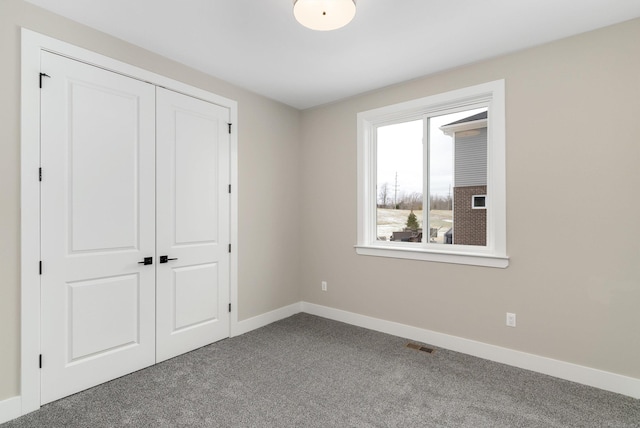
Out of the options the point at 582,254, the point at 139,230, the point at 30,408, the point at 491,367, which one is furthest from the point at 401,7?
the point at 30,408

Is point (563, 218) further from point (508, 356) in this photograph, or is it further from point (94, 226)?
point (94, 226)

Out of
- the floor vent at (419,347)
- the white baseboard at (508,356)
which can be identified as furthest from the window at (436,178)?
the floor vent at (419,347)

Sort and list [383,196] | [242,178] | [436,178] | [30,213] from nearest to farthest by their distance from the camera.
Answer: [30,213], [436,178], [242,178], [383,196]

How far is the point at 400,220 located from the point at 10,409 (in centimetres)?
346

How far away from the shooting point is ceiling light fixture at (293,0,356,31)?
6.33 feet

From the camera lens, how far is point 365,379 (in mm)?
2537

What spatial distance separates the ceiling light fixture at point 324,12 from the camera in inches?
76.0

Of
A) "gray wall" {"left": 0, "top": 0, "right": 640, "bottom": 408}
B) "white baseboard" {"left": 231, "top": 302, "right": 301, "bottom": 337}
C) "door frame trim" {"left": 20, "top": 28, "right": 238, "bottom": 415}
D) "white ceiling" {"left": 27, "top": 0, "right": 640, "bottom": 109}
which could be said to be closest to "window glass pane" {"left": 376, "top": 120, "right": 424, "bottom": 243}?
"gray wall" {"left": 0, "top": 0, "right": 640, "bottom": 408}

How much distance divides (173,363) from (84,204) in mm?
1502

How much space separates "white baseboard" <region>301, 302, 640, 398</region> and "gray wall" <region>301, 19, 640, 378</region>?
53 mm

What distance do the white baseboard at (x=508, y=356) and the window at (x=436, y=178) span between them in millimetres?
751

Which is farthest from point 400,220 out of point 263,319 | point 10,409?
point 10,409

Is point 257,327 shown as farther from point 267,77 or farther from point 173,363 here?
point 267,77

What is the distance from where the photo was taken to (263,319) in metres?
3.75
